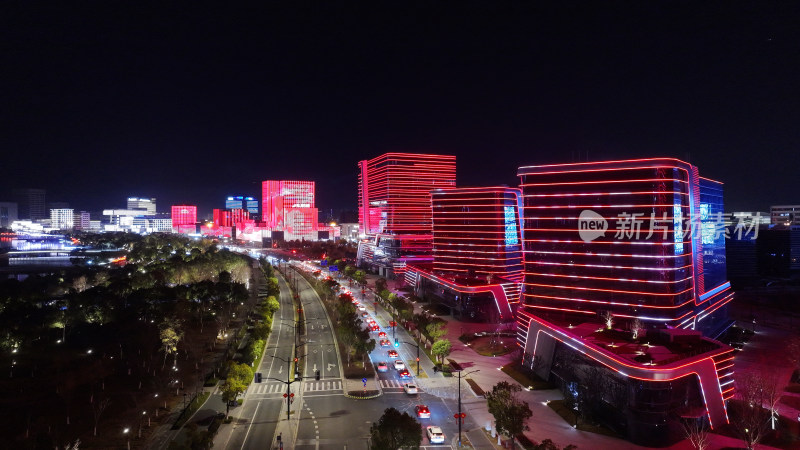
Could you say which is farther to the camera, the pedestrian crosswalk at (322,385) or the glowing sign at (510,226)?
the glowing sign at (510,226)

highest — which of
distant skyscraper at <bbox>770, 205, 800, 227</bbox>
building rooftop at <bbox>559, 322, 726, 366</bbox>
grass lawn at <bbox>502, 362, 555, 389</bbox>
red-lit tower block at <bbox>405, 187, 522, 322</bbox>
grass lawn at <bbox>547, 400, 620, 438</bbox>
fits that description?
distant skyscraper at <bbox>770, 205, 800, 227</bbox>

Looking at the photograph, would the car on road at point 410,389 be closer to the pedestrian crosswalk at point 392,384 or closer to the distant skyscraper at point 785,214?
the pedestrian crosswalk at point 392,384

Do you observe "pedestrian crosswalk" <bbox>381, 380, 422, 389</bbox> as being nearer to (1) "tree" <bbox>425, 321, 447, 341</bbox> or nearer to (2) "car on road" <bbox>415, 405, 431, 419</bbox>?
(2) "car on road" <bbox>415, 405, 431, 419</bbox>

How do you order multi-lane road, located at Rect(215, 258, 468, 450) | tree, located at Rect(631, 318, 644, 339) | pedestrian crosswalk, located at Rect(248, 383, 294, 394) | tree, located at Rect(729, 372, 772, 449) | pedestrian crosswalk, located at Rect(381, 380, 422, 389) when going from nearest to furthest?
tree, located at Rect(729, 372, 772, 449)
multi-lane road, located at Rect(215, 258, 468, 450)
pedestrian crosswalk, located at Rect(248, 383, 294, 394)
tree, located at Rect(631, 318, 644, 339)
pedestrian crosswalk, located at Rect(381, 380, 422, 389)

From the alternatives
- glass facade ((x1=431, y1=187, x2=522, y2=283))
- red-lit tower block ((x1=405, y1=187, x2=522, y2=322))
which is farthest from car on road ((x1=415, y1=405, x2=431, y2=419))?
glass facade ((x1=431, y1=187, x2=522, y2=283))

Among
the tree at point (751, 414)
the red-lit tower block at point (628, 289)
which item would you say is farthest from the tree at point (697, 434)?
the tree at point (751, 414)


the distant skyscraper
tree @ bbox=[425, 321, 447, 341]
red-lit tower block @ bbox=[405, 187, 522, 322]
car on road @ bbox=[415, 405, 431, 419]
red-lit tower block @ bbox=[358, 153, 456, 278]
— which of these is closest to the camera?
car on road @ bbox=[415, 405, 431, 419]

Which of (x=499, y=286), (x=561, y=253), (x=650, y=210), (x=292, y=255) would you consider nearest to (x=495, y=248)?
(x=499, y=286)
